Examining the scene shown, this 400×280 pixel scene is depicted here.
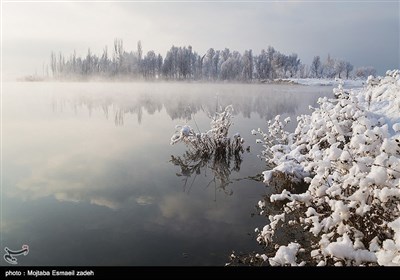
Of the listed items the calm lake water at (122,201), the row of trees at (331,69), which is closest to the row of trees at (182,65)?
the row of trees at (331,69)

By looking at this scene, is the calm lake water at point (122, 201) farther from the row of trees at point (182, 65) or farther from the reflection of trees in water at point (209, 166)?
the row of trees at point (182, 65)

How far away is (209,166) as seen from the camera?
13.3 m

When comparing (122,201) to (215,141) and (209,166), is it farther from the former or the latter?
(215,141)

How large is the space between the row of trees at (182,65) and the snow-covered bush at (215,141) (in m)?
75.7

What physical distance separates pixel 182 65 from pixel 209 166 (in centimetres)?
7890

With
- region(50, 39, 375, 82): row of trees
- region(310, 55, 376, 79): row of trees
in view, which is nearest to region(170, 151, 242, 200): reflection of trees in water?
region(50, 39, 375, 82): row of trees

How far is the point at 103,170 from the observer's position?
1244 cm

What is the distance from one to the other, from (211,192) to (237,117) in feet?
48.7

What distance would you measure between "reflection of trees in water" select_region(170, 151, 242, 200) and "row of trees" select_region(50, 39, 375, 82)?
76.2 metres

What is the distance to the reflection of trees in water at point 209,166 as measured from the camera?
37.9 feet

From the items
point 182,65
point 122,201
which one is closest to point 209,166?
point 122,201
